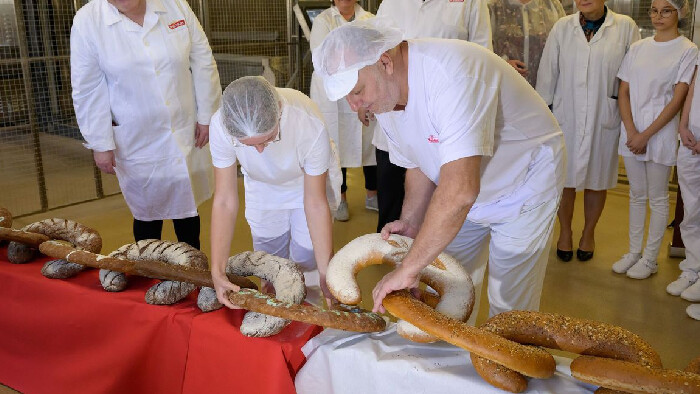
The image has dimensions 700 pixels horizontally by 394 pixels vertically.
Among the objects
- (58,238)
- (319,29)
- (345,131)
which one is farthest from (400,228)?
(345,131)

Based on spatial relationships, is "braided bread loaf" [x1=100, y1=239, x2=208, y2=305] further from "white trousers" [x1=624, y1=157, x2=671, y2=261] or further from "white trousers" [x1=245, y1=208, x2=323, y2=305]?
"white trousers" [x1=624, y1=157, x2=671, y2=261]

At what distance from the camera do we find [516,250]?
1.71 metres

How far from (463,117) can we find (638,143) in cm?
208

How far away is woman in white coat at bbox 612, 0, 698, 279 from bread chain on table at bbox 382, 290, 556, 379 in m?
2.29

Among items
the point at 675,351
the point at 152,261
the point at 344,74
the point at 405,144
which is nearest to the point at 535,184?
the point at 405,144

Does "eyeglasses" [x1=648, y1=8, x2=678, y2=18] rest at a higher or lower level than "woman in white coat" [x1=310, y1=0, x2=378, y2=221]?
higher

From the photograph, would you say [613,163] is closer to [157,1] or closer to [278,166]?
[278,166]

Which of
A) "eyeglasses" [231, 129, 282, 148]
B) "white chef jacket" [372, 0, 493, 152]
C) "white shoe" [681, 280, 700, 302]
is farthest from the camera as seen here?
"white chef jacket" [372, 0, 493, 152]

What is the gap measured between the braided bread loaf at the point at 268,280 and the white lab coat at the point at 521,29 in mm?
2336

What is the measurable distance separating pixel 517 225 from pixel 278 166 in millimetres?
710

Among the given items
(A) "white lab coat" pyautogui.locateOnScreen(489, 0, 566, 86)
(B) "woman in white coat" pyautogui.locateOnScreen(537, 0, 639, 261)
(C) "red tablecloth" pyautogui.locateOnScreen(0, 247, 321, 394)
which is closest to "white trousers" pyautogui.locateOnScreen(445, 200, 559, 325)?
(C) "red tablecloth" pyautogui.locateOnScreen(0, 247, 321, 394)

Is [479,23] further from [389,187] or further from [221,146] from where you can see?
[221,146]

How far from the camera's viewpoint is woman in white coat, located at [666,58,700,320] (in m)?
2.76

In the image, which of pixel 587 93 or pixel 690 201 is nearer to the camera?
pixel 690 201
